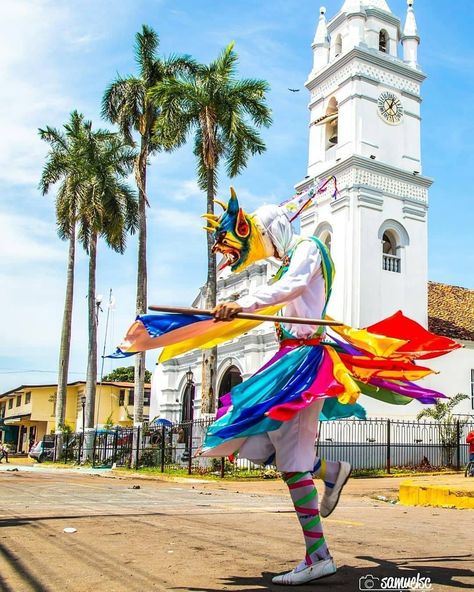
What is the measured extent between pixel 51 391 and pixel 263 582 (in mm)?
54060

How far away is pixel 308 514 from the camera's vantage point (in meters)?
3.87

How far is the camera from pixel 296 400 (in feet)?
12.7

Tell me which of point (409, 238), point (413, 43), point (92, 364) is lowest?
point (92, 364)

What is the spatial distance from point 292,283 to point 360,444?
19247mm

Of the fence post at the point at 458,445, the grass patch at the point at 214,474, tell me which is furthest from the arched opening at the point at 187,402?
the fence post at the point at 458,445

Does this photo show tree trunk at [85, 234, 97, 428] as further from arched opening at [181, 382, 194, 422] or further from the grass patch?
the grass patch

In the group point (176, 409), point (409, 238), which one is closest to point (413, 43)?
point (409, 238)

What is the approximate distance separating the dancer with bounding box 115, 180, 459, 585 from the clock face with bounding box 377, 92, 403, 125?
2267 cm

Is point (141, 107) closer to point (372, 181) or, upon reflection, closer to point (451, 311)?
point (372, 181)

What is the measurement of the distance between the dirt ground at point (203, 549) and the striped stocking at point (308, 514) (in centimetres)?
16

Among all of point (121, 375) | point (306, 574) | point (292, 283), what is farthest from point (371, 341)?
point (121, 375)

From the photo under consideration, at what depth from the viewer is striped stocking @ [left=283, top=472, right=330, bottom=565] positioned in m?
3.79

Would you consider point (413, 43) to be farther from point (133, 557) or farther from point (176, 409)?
point (133, 557)

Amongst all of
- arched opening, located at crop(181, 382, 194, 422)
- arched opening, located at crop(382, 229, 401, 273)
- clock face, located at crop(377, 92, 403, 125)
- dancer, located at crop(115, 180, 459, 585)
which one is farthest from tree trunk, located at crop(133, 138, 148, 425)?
dancer, located at crop(115, 180, 459, 585)
